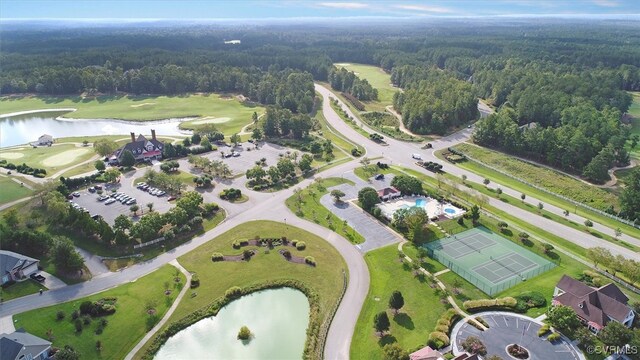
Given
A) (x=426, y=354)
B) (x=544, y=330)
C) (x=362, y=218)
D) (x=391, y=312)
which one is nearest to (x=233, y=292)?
(x=391, y=312)

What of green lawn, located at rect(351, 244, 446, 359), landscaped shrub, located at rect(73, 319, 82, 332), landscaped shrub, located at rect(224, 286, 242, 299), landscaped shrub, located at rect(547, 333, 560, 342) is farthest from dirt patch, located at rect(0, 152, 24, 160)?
landscaped shrub, located at rect(547, 333, 560, 342)

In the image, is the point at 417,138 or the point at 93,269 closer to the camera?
the point at 93,269

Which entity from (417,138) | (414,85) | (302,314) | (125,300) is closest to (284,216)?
(302,314)

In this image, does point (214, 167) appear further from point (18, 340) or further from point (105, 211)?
point (18, 340)

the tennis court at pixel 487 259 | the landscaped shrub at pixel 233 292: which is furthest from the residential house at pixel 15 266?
the tennis court at pixel 487 259

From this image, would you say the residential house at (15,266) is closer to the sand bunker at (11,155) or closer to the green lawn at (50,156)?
the green lawn at (50,156)

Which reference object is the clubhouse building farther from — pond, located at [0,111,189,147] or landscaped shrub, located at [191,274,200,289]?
landscaped shrub, located at [191,274,200,289]
